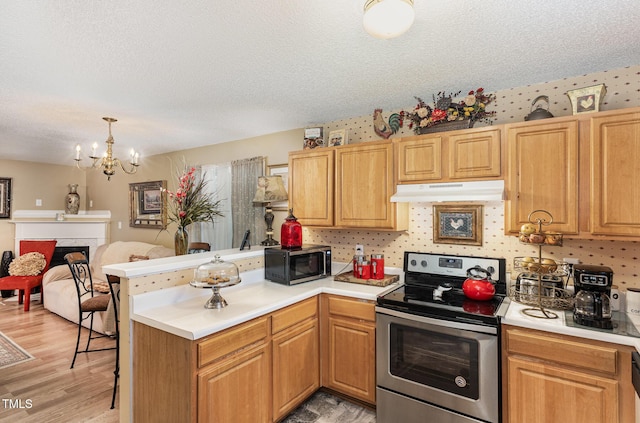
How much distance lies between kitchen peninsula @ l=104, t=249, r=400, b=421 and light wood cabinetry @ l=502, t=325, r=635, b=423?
0.88m

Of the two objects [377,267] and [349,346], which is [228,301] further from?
[377,267]

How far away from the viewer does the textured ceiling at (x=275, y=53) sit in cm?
156

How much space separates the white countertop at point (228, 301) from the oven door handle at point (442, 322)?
19cm

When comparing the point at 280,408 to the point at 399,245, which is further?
the point at 399,245

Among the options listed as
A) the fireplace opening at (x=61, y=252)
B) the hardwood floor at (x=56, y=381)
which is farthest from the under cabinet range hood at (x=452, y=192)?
the fireplace opening at (x=61, y=252)

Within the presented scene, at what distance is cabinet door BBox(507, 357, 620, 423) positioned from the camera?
1649 mm

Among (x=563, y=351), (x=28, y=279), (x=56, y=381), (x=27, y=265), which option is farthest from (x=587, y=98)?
(x=27, y=265)

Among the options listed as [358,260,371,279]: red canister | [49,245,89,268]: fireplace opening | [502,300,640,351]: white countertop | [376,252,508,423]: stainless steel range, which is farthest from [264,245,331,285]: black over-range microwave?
[49,245,89,268]: fireplace opening

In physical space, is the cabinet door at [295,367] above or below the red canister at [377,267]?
below

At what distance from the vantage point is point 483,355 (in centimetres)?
189

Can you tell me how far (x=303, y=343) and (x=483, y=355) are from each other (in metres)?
1.19

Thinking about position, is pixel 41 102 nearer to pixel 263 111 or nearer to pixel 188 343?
pixel 263 111

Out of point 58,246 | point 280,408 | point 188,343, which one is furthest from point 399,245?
point 58,246

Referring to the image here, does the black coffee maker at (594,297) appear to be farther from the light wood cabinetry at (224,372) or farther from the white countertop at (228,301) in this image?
the light wood cabinetry at (224,372)
